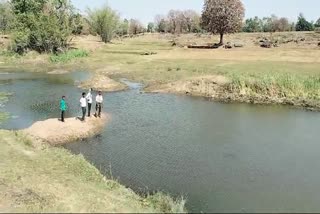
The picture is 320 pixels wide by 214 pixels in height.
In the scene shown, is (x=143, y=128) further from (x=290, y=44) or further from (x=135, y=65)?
(x=290, y=44)

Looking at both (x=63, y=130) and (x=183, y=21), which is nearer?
(x=63, y=130)

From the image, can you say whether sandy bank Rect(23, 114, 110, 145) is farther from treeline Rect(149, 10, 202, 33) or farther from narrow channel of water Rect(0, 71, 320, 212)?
treeline Rect(149, 10, 202, 33)

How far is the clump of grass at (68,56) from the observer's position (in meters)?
85.3

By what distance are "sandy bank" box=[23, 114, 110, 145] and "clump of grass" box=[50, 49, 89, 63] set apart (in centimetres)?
5132

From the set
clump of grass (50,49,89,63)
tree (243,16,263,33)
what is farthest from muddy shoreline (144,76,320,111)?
tree (243,16,263,33)

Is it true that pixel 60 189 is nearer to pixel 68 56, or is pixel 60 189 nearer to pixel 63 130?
pixel 63 130

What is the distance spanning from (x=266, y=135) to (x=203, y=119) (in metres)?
7.23

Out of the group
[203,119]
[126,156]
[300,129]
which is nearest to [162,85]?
[203,119]

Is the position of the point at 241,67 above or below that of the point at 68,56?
above

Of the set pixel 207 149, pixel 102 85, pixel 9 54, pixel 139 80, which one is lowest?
pixel 207 149

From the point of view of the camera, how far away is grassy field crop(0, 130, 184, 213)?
18906 mm

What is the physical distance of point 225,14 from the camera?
9488 cm

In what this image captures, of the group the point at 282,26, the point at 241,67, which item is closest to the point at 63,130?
the point at 241,67

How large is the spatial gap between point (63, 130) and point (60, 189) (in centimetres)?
1313
